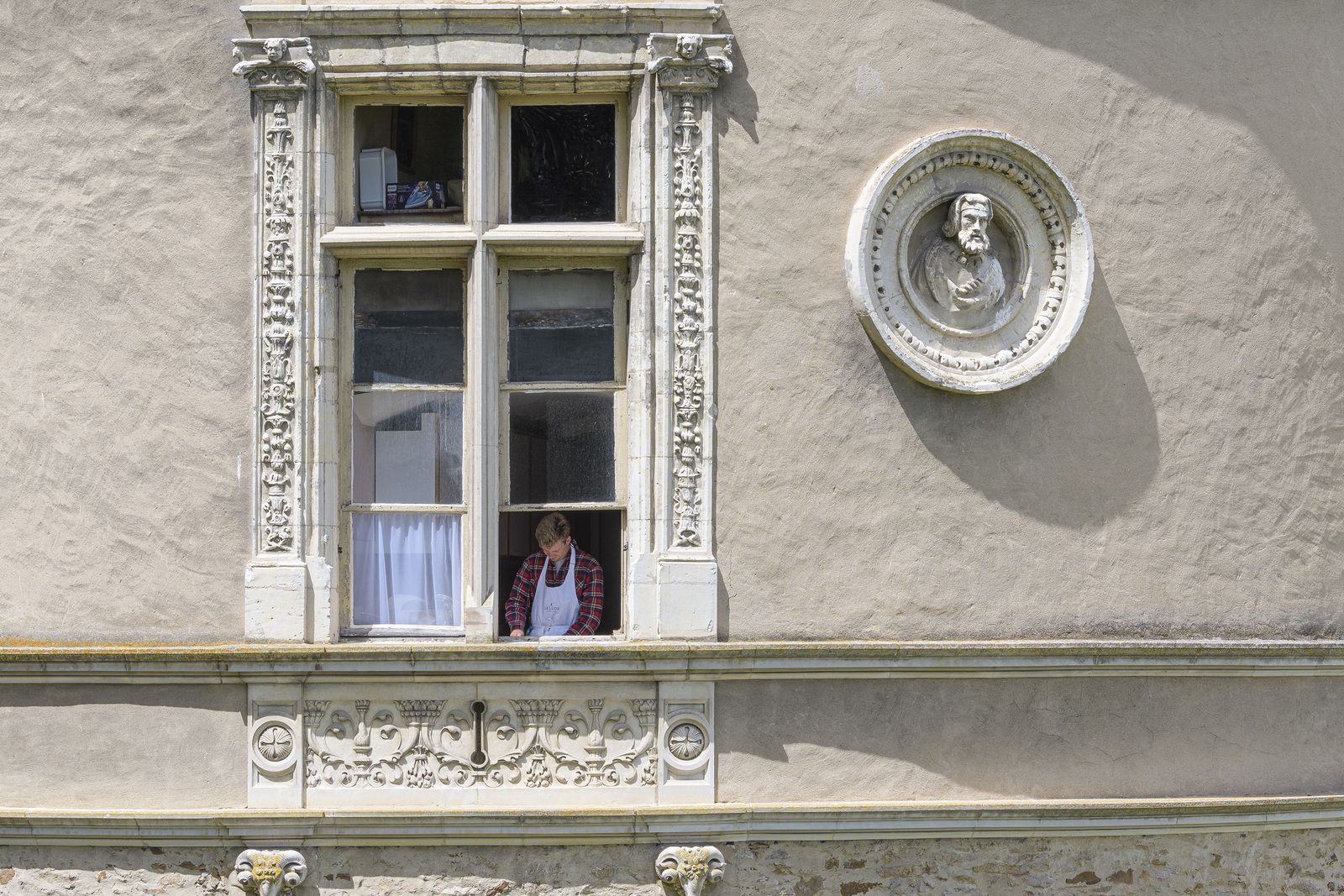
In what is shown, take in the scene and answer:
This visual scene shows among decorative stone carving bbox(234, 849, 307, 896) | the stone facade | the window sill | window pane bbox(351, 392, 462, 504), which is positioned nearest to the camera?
decorative stone carving bbox(234, 849, 307, 896)

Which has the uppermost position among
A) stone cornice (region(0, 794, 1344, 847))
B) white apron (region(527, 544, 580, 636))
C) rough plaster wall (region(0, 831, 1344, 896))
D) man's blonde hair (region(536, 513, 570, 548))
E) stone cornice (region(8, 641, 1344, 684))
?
man's blonde hair (region(536, 513, 570, 548))

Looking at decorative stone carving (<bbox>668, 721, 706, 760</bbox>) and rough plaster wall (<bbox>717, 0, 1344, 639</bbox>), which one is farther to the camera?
rough plaster wall (<bbox>717, 0, 1344, 639</bbox>)

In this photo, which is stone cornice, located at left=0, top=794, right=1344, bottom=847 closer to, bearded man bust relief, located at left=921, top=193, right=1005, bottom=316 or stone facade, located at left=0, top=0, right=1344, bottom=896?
stone facade, located at left=0, top=0, right=1344, bottom=896

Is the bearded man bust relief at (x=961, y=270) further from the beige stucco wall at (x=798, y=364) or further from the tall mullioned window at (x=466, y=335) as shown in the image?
the tall mullioned window at (x=466, y=335)

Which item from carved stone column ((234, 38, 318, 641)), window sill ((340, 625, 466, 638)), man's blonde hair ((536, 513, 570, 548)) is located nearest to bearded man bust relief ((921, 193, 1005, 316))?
man's blonde hair ((536, 513, 570, 548))

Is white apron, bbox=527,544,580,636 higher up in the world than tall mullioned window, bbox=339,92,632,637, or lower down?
lower down

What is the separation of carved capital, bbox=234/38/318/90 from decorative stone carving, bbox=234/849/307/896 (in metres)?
3.24

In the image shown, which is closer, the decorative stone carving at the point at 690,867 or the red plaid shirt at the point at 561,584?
the decorative stone carving at the point at 690,867

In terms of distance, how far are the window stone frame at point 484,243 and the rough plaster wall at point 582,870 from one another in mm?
951

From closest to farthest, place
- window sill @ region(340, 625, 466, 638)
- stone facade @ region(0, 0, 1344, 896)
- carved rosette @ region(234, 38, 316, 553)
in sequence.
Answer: stone facade @ region(0, 0, 1344, 896) < carved rosette @ region(234, 38, 316, 553) < window sill @ region(340, 625, 466, 638)

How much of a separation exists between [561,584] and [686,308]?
1330mm

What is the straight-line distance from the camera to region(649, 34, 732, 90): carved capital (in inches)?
262

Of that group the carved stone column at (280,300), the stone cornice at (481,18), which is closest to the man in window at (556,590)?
the carved stone column at (280,300)

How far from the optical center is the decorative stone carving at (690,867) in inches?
253
